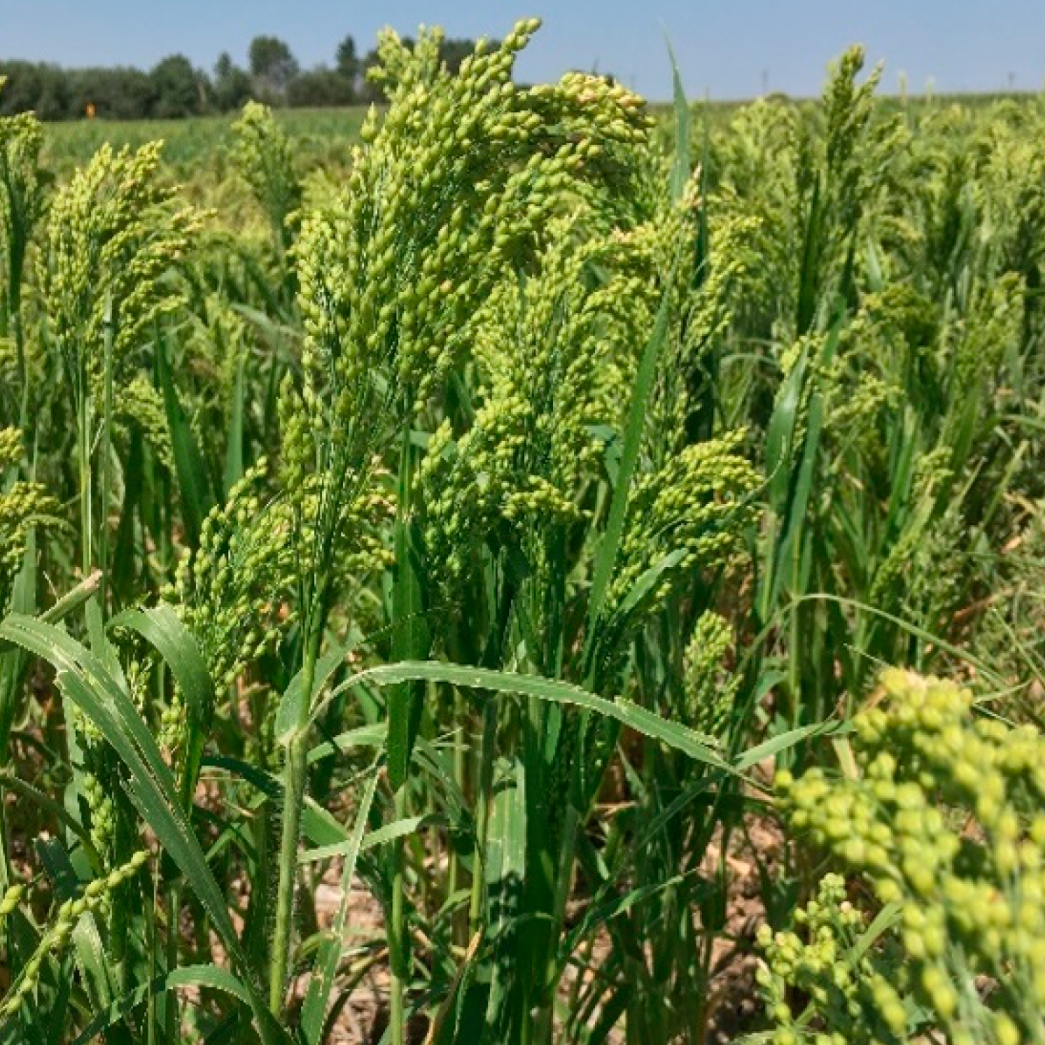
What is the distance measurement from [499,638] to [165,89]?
69.5m

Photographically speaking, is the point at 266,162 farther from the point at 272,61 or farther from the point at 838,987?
the point at 272,61

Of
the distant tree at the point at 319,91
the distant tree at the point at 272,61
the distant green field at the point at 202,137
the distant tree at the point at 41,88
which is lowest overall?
the distant green field at the point at 202,137

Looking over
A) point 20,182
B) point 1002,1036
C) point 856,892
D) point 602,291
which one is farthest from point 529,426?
point 856,892

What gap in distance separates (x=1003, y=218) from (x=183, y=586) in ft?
10.6

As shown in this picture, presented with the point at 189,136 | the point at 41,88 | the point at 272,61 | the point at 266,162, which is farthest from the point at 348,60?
the point at 266,162

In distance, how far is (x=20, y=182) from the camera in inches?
72.9

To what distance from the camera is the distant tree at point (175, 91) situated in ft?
204

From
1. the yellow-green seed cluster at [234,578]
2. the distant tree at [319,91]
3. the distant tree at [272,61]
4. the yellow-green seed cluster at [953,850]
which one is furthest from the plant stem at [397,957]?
the distant tree at [272,61]

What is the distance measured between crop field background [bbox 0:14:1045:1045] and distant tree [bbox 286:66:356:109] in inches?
2904

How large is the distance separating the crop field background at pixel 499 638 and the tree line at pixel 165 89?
48782 mm

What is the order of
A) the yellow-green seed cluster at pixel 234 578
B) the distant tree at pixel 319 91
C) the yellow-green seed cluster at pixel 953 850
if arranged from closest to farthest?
the yellow-green seed cluster at pixel 953 850, the yellow-green seed cluster at pixel 234 578, the distant tree at pixel 319 91

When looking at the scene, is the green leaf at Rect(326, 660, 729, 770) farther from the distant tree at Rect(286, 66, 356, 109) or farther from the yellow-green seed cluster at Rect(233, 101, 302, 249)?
the distant tree at Rect(286, 66, 356, 109)

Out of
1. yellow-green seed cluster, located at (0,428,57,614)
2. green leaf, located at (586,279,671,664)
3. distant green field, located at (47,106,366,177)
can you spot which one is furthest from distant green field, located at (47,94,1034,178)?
green leaf, located at (586,279,671,664)

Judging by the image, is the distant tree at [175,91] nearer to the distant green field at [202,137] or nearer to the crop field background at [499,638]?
the distant green field at [202,137]
